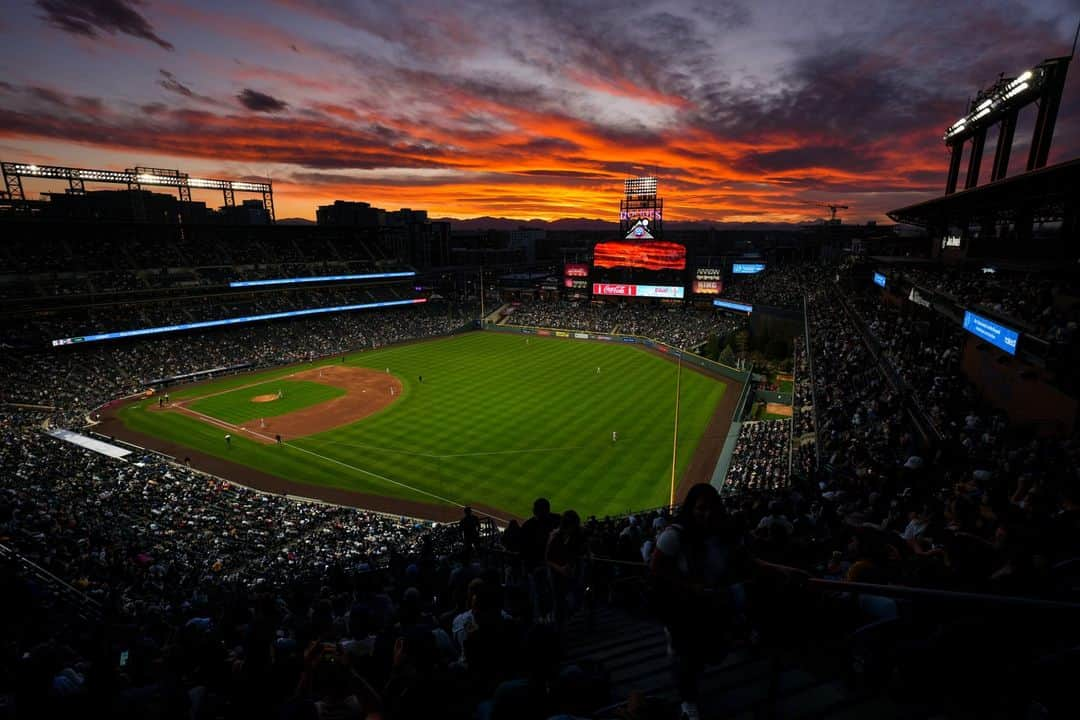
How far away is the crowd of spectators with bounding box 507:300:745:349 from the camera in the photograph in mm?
64312

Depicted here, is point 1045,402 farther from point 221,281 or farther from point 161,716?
point 221,281

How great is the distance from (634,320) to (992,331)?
5625cm

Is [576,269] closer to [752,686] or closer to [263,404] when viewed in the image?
[263,404]

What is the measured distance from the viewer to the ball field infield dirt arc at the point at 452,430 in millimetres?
28391

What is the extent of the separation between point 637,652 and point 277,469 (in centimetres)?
2950

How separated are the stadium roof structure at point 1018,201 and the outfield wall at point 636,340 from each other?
18103 millimetres

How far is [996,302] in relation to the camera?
59.8ft

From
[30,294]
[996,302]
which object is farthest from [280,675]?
[30,294]

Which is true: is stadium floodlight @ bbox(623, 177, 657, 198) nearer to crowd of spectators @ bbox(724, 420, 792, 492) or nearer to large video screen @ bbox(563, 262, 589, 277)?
large video screen @ bbox(563, 262, 589, 277)

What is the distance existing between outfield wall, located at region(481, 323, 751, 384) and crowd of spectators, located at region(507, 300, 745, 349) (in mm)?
1373

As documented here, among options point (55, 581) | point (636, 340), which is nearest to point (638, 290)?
point (636, 340)

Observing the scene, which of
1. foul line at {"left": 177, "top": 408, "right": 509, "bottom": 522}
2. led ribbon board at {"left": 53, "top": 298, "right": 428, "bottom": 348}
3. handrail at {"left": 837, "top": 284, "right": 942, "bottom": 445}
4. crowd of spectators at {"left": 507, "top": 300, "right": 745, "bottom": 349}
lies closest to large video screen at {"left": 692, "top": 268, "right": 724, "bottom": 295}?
crowd of spectators at {"left": 507, "top": 300, "right": 745, "bottom": 349}

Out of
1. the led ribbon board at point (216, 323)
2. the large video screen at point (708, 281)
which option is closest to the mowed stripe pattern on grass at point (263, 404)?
the led ribbon board at point (216, 323)

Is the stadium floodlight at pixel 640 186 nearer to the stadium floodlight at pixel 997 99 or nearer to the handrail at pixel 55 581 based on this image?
the stadium floodlight at pixel 997 99
